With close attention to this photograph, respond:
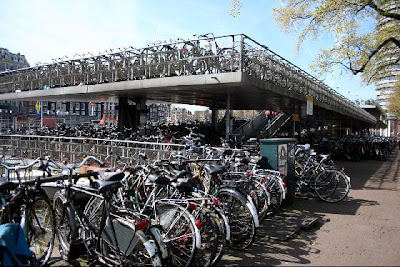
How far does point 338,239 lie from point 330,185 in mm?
2659

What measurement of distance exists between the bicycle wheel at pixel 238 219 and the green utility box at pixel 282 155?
2.18 metres

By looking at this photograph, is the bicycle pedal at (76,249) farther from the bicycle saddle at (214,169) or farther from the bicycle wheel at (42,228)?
the bicycle saddle at (214,169)

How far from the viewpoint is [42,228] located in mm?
3641

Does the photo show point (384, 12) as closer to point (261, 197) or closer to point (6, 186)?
point (261, 197)

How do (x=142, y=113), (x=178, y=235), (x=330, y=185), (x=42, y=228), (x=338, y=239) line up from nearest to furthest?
(x=178, y=235)
(x=42, y=228)
(x=338, y=239)
(x=330, y=185)
(x=142, y=113)

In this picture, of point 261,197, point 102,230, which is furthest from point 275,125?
point 102,230

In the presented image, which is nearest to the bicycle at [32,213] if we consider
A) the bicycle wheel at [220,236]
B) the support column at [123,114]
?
the bicycle wheel at [220,236]

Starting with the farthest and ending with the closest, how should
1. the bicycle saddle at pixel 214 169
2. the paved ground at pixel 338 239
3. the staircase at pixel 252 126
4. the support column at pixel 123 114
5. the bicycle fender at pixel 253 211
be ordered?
the staircase at pixel 252 126 < the support column at pixel 123 114 < the bicycle saddle at pixel 214 169 < the bicycle fender at pixel 253 211 < the paved ground at pixel 338 239

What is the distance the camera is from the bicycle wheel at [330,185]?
23.1ft

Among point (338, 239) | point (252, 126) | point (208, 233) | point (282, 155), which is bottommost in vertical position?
point (338, 239)

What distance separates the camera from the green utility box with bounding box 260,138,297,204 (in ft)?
20.8

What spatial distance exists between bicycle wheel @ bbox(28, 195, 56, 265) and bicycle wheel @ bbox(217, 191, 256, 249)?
6.67 ft

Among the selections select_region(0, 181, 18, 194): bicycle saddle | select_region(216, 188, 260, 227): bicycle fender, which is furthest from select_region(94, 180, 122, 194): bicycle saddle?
select_region(216, 188, 260, 227): bicycle fender

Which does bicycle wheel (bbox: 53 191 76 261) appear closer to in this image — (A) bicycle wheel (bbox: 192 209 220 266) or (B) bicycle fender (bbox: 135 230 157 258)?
(B) bicycle fender (bbox: 135 230 157 258)
